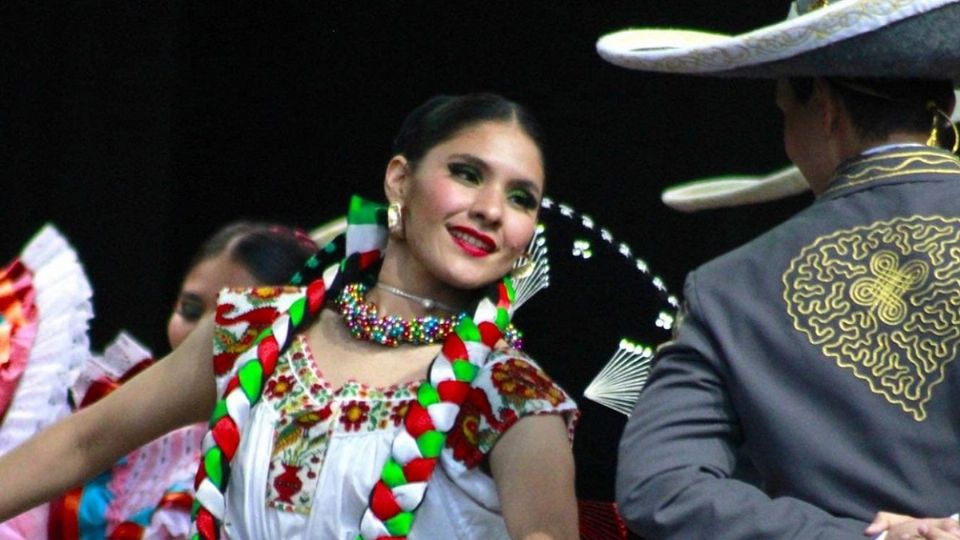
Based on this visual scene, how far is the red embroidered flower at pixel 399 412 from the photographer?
3160mm

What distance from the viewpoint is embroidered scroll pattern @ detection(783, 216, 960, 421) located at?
254cm

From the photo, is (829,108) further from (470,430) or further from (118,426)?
(118,426)

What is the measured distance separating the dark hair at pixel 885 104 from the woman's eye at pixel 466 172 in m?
0.74

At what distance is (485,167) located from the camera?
10.8 ft

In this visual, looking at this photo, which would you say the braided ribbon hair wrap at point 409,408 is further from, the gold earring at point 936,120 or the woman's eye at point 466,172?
the gold earring at point 936,120

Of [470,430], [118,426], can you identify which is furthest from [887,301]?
[118,426]

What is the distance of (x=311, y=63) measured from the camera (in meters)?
5.01

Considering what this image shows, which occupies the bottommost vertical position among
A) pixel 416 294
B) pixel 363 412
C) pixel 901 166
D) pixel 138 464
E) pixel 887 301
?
pixel 138 464

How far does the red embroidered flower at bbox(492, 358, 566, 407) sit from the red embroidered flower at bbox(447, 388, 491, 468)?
1.4 inches

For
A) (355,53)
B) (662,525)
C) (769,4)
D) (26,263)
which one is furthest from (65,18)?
(662,525)

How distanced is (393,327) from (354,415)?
0.17 m

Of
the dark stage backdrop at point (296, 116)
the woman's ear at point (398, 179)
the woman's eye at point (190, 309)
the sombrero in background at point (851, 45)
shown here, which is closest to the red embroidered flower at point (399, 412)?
the woman's ear at point (398, 179)

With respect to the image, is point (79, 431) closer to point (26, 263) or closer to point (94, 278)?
point (26, 263)

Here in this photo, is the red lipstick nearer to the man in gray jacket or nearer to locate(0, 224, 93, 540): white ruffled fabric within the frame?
the man in gray jacket
